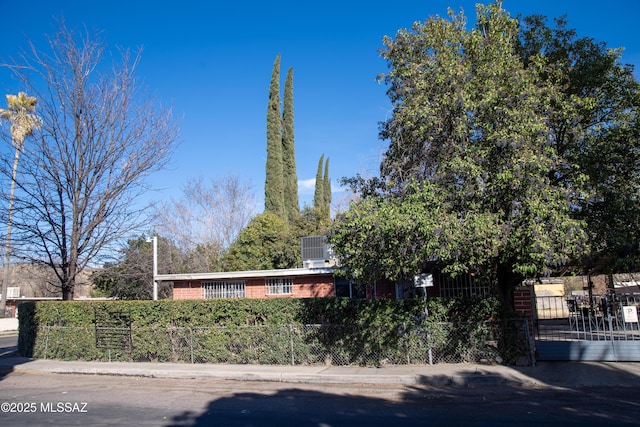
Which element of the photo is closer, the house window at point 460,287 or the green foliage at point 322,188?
the house window at point 460,287

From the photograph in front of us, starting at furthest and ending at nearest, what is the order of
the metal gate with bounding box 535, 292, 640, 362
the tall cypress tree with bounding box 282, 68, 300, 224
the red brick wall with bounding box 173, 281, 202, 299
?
the tall cypress tree with bounding box 282, 68, 300, 224, the red brick wall with bounding box 173, 281, 202, 299, the metal gate with bounding box 535, 292, 640, 362

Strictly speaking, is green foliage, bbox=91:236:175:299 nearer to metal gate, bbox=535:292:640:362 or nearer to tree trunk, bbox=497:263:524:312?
tree trunk, bbox=497:263:524:312

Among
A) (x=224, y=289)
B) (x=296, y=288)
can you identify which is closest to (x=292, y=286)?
(x=296, y=288)

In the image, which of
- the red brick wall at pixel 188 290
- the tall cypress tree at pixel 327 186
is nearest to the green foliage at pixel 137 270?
the red brick wall at pixel 188 290

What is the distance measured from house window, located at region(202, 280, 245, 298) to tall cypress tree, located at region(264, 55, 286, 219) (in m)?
15.3

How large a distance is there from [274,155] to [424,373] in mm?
28355

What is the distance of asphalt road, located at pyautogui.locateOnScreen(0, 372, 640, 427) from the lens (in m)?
7.90

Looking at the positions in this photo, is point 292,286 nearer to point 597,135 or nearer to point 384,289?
point 384,289

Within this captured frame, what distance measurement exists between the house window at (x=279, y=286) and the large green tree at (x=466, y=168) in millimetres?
8952

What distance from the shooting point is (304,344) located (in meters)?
13.2

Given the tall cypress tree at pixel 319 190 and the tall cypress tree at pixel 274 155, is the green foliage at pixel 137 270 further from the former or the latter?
the tall cypress tree at pixel 319 190

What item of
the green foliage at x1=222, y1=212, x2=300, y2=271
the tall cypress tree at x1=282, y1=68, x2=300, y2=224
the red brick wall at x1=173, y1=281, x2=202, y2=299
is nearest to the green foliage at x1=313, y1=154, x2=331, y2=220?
the tall cypress tree at x1=282, y1=68, x2=300, y2=224

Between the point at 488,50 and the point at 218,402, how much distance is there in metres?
9.75

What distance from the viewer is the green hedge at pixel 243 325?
12500 millimetres
